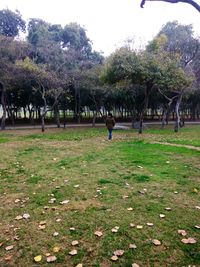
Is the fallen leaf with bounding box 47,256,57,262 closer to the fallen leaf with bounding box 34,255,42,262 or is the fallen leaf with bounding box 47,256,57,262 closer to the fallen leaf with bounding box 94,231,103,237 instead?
the fallen leaf with bounding box 34,255,42,262

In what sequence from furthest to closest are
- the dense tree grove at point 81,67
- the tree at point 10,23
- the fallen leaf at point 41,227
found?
1. the tree at point 10,23
2. the dense tree grove at point 81,67
3. the fallen leaf at point 41,227

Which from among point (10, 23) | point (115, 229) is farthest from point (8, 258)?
point (10, 23)

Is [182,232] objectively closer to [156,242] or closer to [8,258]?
[156,242]

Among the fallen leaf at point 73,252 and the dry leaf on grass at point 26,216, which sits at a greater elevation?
the dry leaf on grass at point 26,216

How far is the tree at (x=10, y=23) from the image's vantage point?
29922 mm

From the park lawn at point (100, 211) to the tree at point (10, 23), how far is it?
2511cm

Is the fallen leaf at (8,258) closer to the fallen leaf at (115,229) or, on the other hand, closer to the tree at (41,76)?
the fallen leaf at (115,229)

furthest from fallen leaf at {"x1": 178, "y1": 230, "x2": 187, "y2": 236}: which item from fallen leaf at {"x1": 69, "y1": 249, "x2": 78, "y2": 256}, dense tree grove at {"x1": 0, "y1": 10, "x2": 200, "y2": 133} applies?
dense tree grove at {"x1": 0, "y1": 10, "x2": 200, "y2": 133}

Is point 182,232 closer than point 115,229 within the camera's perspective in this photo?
Yes

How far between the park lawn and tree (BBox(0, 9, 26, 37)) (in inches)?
988

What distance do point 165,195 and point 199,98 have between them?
3639cm

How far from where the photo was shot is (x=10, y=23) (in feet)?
99.3

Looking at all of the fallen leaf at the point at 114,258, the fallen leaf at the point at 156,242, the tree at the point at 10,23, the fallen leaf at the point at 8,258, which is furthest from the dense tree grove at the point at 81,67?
the fallen leaf at the point at 8,258

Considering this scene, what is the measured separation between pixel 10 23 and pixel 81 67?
9239mm
